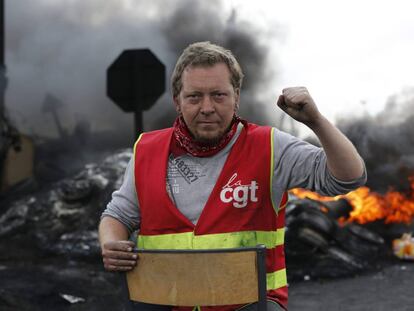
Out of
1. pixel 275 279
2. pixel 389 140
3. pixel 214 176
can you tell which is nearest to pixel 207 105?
pixel 214 176

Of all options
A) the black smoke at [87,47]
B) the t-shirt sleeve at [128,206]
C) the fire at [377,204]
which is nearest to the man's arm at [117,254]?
the t-shirt sleeve at [128,206]

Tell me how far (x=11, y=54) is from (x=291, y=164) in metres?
A: 9.22

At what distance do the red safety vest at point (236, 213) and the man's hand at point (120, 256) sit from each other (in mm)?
190

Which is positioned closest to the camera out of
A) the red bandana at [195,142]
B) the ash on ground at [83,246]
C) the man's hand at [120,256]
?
the man's hand at [120,256]

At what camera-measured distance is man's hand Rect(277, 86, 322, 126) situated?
179cm

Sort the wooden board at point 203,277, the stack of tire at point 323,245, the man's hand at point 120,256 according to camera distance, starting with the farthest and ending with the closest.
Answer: the stack of tire at point 323,245, the man's hand at point 120,256, the wooden board at point 203,277

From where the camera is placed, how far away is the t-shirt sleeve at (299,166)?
1976 millimetres

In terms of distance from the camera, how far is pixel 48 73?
10.7 m

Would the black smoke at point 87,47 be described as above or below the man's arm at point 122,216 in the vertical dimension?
above

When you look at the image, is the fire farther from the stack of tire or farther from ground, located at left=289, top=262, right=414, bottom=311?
ground, located at left=289, top=262, right=414, bottom=311

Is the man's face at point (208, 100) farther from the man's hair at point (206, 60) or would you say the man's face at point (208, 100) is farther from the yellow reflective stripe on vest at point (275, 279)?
the yellow reflective stripe on vest at point (275, 279)

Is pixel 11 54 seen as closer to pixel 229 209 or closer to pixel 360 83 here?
pixel 360 83

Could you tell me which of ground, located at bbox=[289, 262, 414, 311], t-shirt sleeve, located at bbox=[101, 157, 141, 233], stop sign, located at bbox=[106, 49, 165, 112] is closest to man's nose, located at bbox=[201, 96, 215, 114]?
t-shirt sleeve, located at bbox=[101, 157, 141, 233]

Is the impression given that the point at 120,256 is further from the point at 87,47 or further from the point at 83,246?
the point at 87,47
